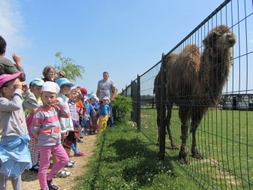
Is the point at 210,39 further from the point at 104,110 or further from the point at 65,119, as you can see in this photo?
the point at 104,110

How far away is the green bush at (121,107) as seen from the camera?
11312mm

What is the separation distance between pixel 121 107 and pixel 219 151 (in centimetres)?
608

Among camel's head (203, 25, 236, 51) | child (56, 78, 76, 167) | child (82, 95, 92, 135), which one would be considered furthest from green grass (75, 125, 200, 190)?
child (82, 95, 92, 135)

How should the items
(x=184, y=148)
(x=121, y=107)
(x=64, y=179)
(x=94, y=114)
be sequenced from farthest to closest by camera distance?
(x=121, y=107)
(x=94, y=114)
(x=184, y=148)
(x=64, y=179)

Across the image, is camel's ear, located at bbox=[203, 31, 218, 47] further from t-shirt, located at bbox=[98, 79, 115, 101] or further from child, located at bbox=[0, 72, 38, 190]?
t-shirt, located at bbox=[98, 79, 115, 101]

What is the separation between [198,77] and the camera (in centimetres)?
399

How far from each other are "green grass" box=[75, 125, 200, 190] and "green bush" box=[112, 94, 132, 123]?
5.35 metres

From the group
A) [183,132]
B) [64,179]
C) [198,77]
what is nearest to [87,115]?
[64,179]

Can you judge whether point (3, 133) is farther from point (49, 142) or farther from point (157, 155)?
point (157, 155)

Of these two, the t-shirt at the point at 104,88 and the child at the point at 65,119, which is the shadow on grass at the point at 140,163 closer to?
the child at the point at 65,119

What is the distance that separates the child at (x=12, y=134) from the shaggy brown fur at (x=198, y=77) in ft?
7.31

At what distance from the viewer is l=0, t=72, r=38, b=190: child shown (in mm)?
2955

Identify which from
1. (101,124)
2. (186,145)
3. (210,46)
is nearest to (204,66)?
(210,46)

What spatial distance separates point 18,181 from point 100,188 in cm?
104
